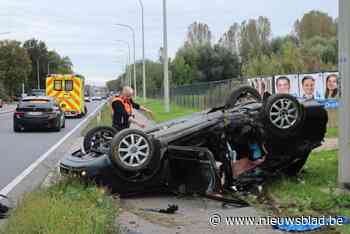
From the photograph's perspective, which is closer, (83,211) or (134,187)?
(83,211)

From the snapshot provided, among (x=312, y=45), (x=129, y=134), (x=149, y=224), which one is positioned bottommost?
(x=149, y=224)

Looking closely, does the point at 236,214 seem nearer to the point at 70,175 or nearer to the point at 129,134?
the point at 129,134

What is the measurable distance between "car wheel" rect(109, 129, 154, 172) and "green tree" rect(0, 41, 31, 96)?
285ft

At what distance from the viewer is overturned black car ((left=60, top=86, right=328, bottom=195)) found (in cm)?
815

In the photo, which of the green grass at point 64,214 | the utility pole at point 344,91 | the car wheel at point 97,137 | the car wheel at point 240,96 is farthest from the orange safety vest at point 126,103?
the utility pole at point 344,91

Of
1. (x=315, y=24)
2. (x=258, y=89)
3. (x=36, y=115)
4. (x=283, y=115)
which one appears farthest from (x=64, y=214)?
(x=315, y=24)

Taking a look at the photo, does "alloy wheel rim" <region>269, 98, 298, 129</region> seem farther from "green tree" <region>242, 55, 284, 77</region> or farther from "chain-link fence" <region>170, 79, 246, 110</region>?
"green tree" <region>242, 55, 284, 77</region>

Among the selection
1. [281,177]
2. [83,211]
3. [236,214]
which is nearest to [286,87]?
[281,177]

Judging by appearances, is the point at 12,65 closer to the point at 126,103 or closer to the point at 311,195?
the point at 126,103

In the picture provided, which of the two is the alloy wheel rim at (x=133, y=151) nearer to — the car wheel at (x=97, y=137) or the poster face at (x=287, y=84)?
the car wheel at (x=97, y=137)

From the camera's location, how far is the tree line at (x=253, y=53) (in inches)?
2000

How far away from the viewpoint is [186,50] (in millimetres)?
85812

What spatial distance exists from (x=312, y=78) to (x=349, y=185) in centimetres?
1467

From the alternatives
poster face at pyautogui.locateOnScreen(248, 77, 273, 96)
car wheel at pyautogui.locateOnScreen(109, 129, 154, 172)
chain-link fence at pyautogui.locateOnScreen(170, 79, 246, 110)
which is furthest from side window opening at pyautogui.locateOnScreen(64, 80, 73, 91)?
car wheel at pyautogui.locateOnScreen(109, 129, 154, 172)
